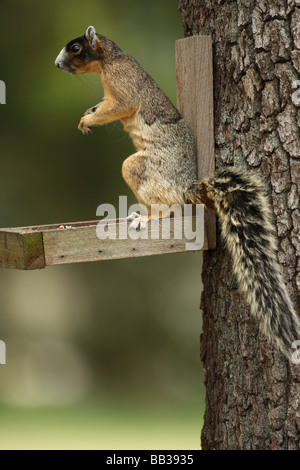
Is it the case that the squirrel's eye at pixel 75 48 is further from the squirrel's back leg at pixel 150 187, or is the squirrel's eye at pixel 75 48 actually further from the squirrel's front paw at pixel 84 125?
the squirrel's back leg at pixel 150 187

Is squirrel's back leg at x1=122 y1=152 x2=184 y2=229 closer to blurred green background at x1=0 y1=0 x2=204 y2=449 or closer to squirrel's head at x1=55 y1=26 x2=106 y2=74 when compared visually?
squirrel's head at x1=55 y1=26 x2=106 y2=74

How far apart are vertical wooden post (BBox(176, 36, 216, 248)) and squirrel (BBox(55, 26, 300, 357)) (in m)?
0.03

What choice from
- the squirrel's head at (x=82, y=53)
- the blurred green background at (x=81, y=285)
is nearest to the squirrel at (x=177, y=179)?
the squirrel's head at (x=82, y=53)

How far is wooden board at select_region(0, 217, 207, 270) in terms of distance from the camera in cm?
173

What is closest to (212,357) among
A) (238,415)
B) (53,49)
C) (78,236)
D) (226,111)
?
(238,415)

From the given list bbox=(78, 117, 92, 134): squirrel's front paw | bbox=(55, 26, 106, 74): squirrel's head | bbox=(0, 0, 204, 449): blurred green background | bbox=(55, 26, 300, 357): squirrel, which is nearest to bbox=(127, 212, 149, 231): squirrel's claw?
bbox=(55, 26, 300, 357): squirrel

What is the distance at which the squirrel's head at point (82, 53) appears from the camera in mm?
1953

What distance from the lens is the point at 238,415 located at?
1.88 m

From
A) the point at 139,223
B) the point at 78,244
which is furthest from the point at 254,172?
the point at 78,244

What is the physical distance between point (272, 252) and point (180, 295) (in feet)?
9.74

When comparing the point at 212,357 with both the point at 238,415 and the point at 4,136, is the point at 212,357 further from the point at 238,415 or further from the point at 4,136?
the point at 4,136

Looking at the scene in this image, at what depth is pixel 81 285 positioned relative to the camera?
4688 mm

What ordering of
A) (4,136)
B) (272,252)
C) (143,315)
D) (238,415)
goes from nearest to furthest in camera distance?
(272,252) → (238,415) → (4,136) → (143,315)

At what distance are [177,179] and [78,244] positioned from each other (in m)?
0.33
